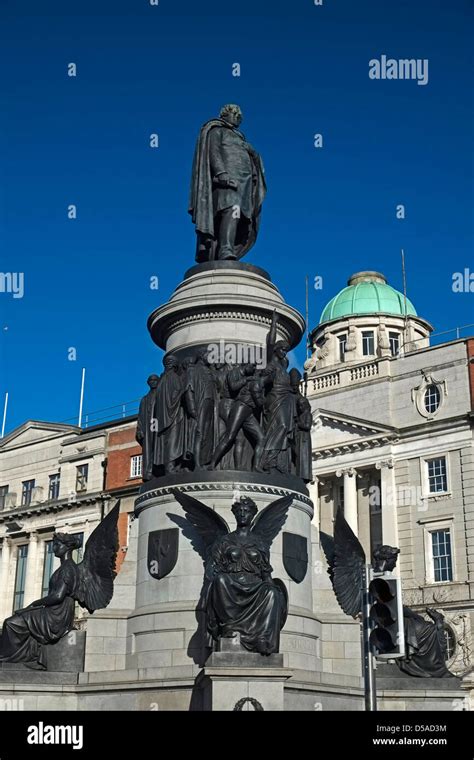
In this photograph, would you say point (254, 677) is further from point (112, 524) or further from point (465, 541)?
point (465, 541)

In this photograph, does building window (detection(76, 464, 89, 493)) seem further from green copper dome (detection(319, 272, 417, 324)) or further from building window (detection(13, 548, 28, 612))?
green copper dome (detection(319, 272, 417, 324))

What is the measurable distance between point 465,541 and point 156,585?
1564 inches

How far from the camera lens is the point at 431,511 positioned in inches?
2178

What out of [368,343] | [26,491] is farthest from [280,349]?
[368,343]

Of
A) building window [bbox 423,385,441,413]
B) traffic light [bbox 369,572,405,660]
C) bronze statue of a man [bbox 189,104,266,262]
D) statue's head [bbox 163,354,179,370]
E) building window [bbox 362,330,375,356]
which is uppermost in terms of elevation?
building window [bbox 362,330,375,356]

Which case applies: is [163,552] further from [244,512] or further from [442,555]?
[442,555]

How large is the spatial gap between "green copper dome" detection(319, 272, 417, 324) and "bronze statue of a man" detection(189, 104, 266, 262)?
6060 cm

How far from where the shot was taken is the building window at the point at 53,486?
224 ft

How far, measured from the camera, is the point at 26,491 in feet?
233

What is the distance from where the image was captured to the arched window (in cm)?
5684

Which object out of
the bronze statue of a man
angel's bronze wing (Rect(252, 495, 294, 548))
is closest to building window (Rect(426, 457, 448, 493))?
the bronze statue of a man

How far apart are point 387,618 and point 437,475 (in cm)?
4713

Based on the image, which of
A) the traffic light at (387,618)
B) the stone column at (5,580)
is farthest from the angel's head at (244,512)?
the stone column at (5,580)

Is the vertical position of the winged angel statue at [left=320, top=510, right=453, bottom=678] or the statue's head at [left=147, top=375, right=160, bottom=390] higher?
the statue's head at [left=147, top=375, right=160, bottom=390]
